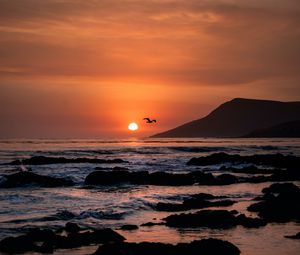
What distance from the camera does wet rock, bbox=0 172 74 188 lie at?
124 feet

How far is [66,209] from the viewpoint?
24.8 meters

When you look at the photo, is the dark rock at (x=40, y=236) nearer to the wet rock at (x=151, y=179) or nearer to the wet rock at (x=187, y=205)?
the wet rock at (x=187, y=205)

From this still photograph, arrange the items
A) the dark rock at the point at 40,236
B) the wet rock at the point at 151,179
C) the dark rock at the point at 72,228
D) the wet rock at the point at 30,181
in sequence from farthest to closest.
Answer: the wet rock at the point at 151,179 < the wet rock at the point at 30,181 < the dark rock at the point at 72,228 < the dark rock at the point at 40,236

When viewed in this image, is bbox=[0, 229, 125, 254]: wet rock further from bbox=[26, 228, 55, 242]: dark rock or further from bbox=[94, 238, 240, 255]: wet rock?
bbox=[94, 238, 240, 255]: wet rock

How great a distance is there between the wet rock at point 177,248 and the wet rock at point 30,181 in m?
23.6

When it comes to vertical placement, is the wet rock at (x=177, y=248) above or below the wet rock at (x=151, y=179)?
below

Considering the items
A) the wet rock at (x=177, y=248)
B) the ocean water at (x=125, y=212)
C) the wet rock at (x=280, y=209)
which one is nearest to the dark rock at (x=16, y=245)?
the ocean water at (x=125, y=212)

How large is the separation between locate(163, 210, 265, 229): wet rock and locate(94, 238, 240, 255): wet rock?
4.40m

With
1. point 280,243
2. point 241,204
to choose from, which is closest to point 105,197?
point 241,204

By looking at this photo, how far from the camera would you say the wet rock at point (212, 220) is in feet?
65.1

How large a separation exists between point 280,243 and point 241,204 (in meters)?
9.40

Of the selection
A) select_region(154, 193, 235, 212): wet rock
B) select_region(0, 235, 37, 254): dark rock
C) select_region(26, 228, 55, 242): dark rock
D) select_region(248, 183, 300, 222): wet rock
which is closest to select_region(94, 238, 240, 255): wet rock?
select_region(0, 235, 37, 254): dark rock

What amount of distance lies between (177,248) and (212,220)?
17.6ft

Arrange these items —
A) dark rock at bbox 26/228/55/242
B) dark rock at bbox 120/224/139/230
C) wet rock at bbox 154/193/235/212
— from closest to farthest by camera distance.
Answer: dark rock at bbox 26/228/55/242 → dark rock at bbox 120/224/139/230 → wet rock at bbox 154/193/235/212
